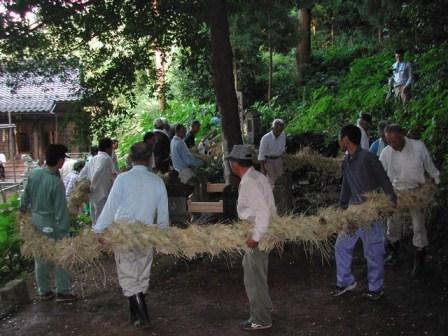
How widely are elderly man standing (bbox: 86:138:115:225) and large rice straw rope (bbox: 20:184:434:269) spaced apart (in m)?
2.04

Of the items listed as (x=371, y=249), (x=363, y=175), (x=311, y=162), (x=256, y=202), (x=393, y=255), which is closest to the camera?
(x=256, y=202)

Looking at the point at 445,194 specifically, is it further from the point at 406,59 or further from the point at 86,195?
the point at 406,59

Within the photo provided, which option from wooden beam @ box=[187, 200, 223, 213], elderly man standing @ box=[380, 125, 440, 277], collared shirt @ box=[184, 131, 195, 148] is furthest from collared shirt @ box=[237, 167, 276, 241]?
collared shirt @ box=[184, 131, 195, 148]

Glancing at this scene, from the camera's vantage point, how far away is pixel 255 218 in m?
4.45

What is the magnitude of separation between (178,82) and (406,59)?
41.2 ft

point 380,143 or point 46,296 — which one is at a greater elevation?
point 380,143

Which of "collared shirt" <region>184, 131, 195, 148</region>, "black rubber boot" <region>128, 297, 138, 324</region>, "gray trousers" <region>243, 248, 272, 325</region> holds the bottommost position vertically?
"black rubber boot" <region>128, 297, 138, 324</region>

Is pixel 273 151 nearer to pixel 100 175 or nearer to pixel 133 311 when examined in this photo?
pixel 100 175

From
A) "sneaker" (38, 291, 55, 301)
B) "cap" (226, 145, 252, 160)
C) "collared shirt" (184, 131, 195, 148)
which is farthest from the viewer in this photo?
"collared shirt" (184, 131, 195, 148)

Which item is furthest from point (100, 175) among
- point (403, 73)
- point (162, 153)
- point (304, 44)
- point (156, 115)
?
point (156, 115)

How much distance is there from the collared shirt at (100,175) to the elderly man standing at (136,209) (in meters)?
2.64

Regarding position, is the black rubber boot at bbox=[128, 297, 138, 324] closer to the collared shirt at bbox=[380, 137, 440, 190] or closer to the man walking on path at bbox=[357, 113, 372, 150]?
the collared shirt at bbox=[380, 137, 440, 190]

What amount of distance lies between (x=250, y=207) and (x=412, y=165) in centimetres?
253

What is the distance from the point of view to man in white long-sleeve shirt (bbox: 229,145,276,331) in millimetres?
4418
